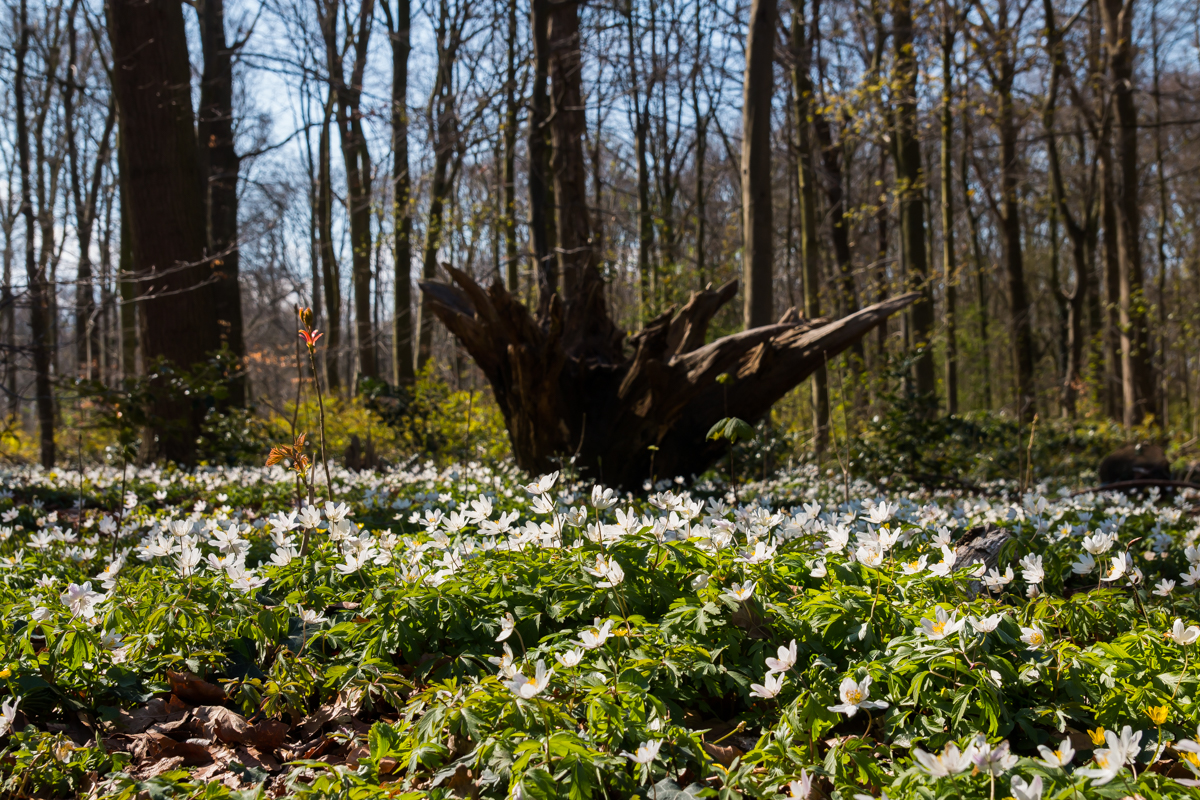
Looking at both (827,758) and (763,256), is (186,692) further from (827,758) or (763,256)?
(763,256)

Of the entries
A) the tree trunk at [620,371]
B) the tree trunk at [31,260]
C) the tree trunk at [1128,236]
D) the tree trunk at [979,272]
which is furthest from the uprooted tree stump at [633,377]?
the tree trunk at [979,272]

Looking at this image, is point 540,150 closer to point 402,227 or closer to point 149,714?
point 402,227

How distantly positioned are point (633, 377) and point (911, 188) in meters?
7.12

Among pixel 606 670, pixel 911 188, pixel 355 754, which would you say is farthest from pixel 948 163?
pixel 355 754

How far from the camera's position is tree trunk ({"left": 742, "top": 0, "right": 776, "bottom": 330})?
23.8ft

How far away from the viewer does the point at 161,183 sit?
8461 millimetres

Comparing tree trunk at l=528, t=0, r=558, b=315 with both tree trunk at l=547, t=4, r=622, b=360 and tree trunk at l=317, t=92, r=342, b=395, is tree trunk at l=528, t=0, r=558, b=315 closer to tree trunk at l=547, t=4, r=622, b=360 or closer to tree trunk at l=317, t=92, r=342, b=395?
tree trunk at l=547, t=4, r=622, b=360

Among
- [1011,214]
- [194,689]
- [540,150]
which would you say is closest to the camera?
[194,689]

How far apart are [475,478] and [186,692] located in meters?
3.84

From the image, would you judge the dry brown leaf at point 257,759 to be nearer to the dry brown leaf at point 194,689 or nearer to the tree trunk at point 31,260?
the dry brown leaf at point 194,689

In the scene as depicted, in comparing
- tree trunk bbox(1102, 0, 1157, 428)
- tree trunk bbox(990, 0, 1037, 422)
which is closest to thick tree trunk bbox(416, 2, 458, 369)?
tree trunk bbox(990, 0, 1037, 422)

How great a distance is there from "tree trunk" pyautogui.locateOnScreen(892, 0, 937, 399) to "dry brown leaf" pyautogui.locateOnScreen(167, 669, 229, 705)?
931 cm

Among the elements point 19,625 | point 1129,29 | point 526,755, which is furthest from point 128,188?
point 1129,29

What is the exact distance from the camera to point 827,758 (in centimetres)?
173
